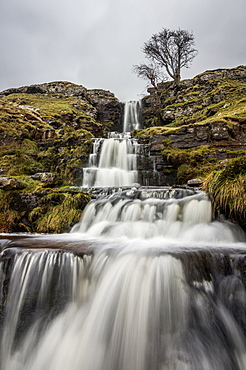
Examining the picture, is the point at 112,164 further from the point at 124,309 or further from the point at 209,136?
the point at 124,309

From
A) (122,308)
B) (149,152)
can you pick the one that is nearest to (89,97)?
(149,152)

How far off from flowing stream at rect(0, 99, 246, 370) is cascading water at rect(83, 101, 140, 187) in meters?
6.06

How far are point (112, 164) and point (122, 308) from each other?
28.2 ft

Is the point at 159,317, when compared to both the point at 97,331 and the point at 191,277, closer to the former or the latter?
the point at 191,277

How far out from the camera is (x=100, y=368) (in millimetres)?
2180

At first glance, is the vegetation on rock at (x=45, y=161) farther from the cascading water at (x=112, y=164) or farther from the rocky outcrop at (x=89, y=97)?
the cascading water at (x=112, y=164)

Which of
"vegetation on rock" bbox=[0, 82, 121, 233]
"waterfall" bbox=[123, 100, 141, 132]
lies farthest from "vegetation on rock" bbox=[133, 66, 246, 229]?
"vegetation on rock" bbox=[0, 82, 121, 233]

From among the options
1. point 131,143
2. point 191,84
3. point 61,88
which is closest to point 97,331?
point 131,143

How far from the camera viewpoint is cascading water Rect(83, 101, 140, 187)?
9.61m

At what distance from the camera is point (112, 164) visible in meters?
10.8

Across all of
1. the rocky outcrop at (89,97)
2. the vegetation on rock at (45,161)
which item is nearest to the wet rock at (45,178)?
the vegetation on rock at (45,161)

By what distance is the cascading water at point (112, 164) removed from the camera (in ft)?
31.5

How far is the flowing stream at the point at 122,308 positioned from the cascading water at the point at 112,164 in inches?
239

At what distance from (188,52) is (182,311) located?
26528 mm
